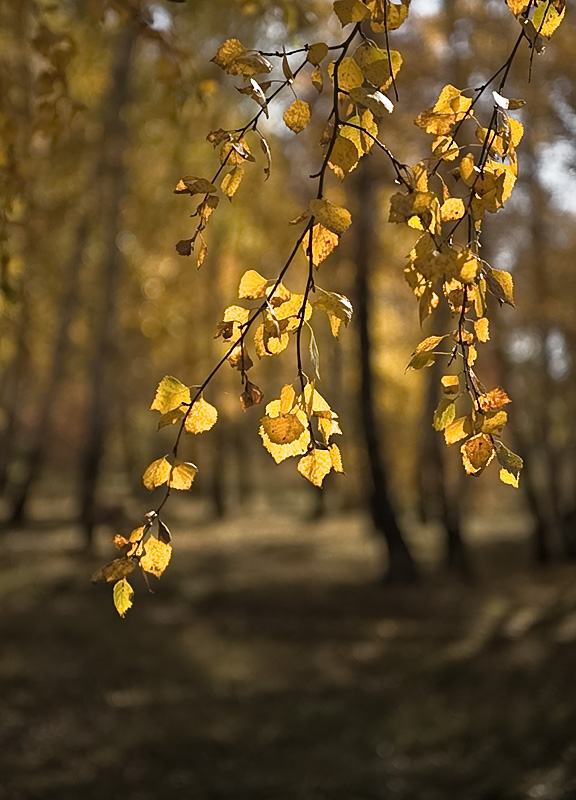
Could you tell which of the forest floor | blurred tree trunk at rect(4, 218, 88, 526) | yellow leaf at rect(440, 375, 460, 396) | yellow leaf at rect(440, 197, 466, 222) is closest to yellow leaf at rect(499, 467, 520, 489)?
yellow leaf at rect(440, 375, 460, 396)

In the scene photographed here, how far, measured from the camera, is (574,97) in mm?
10109

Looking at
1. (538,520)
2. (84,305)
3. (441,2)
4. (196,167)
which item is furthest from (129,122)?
(538,520)

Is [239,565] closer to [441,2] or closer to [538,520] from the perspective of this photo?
[538,520]

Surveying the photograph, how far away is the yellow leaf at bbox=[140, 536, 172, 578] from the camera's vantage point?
4.82 feet

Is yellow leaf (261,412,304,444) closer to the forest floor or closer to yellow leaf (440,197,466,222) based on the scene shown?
yellow leaf (440,197,466,222)

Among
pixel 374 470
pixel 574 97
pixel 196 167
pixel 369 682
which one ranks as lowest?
pixel 369 682

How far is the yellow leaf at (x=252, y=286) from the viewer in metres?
1.43

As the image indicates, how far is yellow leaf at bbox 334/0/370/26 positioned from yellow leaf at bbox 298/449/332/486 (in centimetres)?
64

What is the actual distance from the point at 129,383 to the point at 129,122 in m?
11.9

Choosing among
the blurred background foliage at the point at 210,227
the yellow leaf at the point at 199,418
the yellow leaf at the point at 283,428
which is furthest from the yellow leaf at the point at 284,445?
the blurred background foliage at the point at 210,227

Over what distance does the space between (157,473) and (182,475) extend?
0.13 feet

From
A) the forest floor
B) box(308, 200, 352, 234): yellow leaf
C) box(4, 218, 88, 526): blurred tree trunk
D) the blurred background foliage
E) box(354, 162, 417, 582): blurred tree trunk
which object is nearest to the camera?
box(308, 200, 352, 234): yellow leaf

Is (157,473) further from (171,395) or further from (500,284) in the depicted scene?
(500,284)

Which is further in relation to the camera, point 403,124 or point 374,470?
point 374,470
